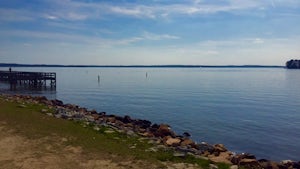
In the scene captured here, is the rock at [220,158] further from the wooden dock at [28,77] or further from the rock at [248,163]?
the wooden dock at [28,77]

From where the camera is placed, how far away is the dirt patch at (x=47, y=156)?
9.91m

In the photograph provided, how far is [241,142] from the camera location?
21328 millimetres

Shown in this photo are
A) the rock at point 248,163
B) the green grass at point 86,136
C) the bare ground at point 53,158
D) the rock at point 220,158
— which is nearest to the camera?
the bare ground at point 53,158

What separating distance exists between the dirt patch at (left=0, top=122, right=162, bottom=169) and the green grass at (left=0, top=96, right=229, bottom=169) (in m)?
0.44

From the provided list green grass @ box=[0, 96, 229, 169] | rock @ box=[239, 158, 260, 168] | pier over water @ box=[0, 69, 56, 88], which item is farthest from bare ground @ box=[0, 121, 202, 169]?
pier over water @ box=[0, 69, 56, 88]

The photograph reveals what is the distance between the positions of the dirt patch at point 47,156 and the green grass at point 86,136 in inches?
17.4

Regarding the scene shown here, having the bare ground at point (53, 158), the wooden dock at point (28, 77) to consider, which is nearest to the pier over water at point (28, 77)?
the wooden dock at point (28, 77)

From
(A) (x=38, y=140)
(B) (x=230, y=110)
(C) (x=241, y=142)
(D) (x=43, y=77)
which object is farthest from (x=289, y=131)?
(D) (x=43, y=77)

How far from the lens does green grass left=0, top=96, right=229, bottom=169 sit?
35.3ft

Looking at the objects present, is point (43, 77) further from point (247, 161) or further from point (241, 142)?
point (247, 161)

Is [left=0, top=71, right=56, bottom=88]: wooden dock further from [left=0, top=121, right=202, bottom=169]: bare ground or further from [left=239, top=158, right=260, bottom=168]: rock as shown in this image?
[left=239, top=158, right=260, bottom=168]: rock

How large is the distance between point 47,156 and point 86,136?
2704 millimetres

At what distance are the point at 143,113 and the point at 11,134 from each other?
20408mm

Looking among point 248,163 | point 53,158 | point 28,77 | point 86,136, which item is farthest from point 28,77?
point 248,163
